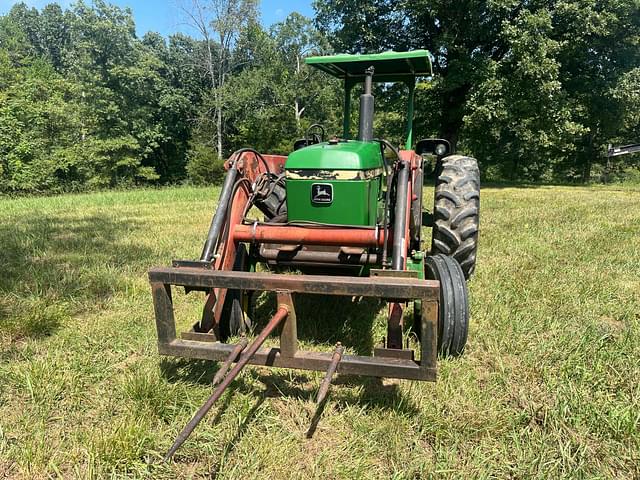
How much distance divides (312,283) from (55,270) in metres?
3.67

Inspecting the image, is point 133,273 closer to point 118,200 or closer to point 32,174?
point 118,200

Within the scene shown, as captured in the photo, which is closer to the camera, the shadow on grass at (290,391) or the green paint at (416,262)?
the shadow on grass at (290,391)

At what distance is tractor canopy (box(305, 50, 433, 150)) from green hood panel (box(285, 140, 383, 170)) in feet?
3.10

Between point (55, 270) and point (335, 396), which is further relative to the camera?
point (55, 270)

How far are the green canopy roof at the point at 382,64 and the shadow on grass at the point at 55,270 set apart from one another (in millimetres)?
2869

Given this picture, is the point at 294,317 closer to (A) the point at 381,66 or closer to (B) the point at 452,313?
(B) the point at 452,313

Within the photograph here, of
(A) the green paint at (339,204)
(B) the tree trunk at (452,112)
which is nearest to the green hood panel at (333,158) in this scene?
(A) the green paint at (339,204)

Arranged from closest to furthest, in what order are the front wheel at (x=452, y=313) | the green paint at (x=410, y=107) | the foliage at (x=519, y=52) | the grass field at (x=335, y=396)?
the grass field at (x=335, y=396)
the front wheel at (x=452, y=313)
the green paint at (x=410, y=107)
the foliage at (x=519, y=52)

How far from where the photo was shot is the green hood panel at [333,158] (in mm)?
3162

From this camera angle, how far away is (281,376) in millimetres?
2844

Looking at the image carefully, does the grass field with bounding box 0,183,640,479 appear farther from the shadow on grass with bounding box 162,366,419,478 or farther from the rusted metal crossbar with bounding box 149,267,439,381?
the rusted metal crossbar with bounding box 149,267,439,381

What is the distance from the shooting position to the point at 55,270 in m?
4.86

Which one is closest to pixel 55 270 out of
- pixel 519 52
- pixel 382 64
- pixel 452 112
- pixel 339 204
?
pixel 339 204

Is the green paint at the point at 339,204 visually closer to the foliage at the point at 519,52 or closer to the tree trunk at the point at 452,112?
the foliage at the point at 519,52
